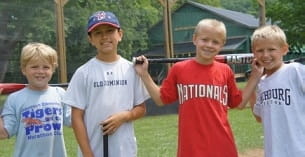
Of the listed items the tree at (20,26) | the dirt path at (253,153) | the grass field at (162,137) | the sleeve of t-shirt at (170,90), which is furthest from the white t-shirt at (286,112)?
the tree at (20,26)

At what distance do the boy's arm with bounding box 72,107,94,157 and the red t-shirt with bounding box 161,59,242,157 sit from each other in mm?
568

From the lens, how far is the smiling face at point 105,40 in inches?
128

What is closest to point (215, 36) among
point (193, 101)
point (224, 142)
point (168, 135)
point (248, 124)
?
point (193, 101)

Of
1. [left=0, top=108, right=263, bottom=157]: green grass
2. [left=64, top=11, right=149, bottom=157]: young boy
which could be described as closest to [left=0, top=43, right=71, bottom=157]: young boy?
[left=64, top=11, right=149, bottom=157]: young boy

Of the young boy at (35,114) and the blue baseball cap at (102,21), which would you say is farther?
the young boy at (35,114)

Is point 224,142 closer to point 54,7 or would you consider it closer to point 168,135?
point 168,135

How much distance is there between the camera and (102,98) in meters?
3.20

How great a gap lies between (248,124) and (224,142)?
25.4 feet

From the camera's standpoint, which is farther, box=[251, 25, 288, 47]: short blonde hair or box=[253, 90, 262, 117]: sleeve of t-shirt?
box=[253, 90, 262, 117]: sleeve of t-shirt

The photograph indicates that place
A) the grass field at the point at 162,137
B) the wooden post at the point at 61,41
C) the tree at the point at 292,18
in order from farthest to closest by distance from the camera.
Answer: the tree at the point at 292,18 → the wooden post at the point at 61,41 → the grass field at the point at 162,137

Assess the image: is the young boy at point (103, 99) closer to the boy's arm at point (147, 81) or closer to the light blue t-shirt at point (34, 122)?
the boy's arm at point (147, 81)

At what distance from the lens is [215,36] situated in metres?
3.24

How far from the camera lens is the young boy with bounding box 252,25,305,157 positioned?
3.29 metres

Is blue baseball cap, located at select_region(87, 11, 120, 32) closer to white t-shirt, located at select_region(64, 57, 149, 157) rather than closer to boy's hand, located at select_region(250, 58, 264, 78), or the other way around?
white t-shirt, located at select_region(64, 57, 149, 157)
